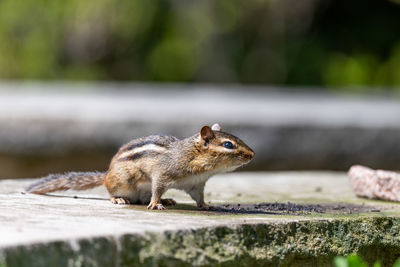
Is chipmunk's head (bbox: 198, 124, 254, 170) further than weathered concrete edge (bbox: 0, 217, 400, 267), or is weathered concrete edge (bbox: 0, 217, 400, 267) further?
chipmunk's head (bbox: 198, 124, 254, 170)

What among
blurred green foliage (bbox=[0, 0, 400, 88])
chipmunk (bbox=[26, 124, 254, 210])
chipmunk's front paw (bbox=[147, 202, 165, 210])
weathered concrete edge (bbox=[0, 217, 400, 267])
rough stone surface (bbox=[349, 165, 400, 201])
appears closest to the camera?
weathered concrete edge (bbox=[0, 217, 400, 267])

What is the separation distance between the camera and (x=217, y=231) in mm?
2699

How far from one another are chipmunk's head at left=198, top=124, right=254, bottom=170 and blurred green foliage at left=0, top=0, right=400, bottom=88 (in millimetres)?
10391

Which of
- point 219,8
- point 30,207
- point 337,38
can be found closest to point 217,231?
point 30,207

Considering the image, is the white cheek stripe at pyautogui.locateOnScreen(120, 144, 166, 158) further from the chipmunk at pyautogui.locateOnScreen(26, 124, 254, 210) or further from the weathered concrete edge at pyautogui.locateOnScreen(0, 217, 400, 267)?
the weathered concrete edge at pyautogui.locateOnScreen(0, 217, 400, 267)

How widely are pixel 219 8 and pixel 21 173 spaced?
8313 mm

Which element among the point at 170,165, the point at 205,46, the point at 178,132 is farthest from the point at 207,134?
the point at 205,46

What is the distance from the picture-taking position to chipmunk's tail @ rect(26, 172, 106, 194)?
12.2 feet

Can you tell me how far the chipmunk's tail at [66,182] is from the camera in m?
3.73

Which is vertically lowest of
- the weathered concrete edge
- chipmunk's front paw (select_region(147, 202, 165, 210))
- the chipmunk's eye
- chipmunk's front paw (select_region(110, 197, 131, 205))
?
the weathered concrete edge

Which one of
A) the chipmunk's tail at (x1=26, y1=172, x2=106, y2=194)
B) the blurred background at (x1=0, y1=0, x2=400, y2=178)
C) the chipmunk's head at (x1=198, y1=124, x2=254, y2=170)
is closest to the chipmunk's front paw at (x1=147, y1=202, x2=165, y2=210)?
the chipmunk's head at (x1=198, y1=124, x2=254, y2=170)

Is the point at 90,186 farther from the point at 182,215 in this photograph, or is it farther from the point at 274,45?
the point at 274,45

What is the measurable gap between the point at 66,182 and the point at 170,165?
629 millimetres

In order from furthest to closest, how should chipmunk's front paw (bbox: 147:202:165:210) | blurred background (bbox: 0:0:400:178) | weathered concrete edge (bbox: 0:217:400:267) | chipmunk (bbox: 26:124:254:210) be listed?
blurred background (bbox: 0:0:400:178), chipmunk (bbox: 26:124:254:210), chipmunk's front paw (bbox: 147:202:165:210), weathered concrete edge (bbox: 0:217:400:267)
